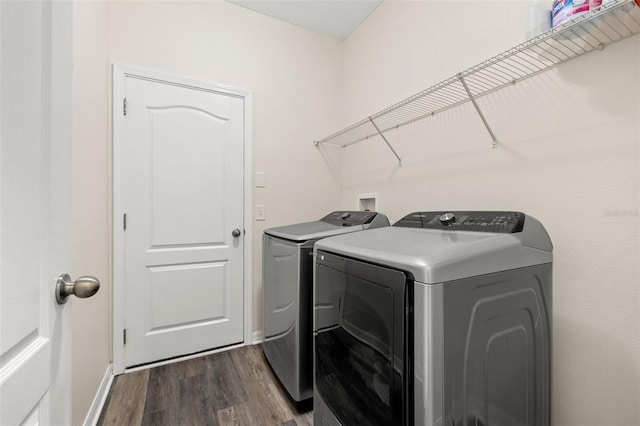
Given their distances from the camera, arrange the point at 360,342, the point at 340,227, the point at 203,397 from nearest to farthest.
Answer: the point at 360,342 < the point at 203,397 < the point at 340,227

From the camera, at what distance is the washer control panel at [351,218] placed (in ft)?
5.90

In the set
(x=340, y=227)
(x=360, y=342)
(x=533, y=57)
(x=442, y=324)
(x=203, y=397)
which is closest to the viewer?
(x=442, y=324)

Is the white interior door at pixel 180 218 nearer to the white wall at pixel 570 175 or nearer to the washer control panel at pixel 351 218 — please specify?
the washer control panel at pixel 351 218

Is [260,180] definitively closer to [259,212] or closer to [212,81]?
[259,212]

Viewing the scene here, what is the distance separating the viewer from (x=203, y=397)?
1649mm

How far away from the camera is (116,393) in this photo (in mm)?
1688

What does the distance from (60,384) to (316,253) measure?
0.90m

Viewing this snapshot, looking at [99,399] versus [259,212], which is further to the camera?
[259,212]

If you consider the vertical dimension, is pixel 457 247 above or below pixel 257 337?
above

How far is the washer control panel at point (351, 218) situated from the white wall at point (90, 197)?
142 cm

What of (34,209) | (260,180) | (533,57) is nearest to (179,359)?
(260,180)

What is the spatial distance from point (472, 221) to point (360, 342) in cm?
69

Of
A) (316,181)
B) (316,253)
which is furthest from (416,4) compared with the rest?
(316,253)

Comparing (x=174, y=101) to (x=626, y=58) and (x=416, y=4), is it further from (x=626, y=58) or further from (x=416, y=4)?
(x=626, y=58)
